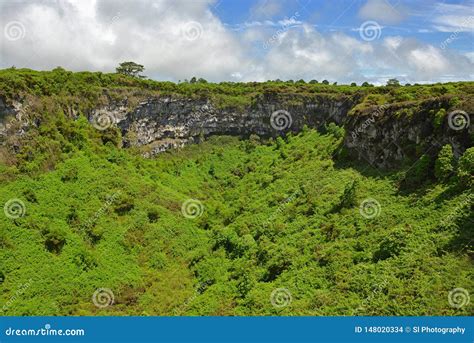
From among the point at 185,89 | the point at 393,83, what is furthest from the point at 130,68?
the point at 393,83

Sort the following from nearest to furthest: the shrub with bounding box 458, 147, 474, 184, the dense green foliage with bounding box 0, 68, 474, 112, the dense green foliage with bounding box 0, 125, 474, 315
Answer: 1. the dense green foliage with bounding box 0, 125, 474, 315
2. the shrub with bounding box 458, 147, 474, 184
3. the dense green foliage with bounding box 0, 68, 474, 112

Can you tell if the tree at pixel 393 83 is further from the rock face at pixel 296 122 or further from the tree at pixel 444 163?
the tree at pixel 444 163

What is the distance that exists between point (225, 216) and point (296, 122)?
2938cm

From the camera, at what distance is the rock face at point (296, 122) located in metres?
31.1

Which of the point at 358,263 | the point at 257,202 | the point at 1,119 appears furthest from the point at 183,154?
the point at 358,263

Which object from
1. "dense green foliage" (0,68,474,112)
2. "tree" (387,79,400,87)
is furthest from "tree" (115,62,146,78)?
"tree" (387,79,400,87)

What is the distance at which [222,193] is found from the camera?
53.6m

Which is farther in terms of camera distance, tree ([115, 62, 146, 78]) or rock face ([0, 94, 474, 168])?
tree ([115, 62, 146, 78])

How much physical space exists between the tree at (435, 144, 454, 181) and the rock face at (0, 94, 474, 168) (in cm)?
78

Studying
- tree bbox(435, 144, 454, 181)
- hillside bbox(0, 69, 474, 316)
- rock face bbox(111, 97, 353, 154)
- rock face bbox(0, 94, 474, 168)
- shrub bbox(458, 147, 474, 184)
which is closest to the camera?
hillside bbox(0, 69, 474, 316)

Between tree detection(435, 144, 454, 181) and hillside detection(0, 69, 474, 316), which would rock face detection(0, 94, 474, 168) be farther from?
tree detection(435, 144, 454, 181)

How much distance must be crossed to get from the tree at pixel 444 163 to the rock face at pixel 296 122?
0.78m

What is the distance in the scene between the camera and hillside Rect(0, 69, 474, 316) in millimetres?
23156

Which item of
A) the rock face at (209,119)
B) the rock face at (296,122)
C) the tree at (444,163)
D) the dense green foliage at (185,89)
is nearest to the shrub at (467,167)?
the tree at (444,163)
